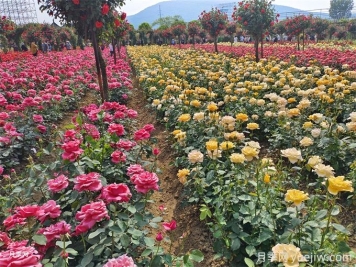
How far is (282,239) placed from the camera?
1.77 m

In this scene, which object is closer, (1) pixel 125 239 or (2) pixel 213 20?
(1) pixel 125 239

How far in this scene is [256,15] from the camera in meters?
11.8

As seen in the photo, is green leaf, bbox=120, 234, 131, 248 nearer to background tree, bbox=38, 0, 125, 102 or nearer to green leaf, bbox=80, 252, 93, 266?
green leaf, bbox=80, 252, 93, 266

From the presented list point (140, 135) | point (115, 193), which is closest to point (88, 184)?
point (115, 193)

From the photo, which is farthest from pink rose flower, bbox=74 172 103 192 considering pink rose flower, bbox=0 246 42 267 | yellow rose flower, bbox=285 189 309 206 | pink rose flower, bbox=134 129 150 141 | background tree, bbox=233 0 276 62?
background tree, bbox=233 0 276 62

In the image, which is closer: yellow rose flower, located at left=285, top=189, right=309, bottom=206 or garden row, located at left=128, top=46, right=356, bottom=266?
yellow rose flower, located at left=285, top=189, right=309, bottom=206

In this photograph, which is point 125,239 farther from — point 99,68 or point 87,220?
point 99,68

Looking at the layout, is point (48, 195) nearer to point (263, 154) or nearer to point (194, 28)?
point (263, 154)

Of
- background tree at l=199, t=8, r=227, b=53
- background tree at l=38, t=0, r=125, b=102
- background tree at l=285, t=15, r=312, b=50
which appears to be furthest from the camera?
background tree at l=199, t=8, r=227, b=53

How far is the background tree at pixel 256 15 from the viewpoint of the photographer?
11789 millimetres

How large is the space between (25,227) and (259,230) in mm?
1575

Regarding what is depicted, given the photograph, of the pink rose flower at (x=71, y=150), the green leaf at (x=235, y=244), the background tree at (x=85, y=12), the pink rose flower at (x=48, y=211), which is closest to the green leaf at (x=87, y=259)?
the pink rose flower at (x=48, y=211)

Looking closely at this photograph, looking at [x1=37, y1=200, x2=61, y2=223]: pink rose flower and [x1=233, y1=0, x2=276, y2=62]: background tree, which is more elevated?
[x1=233, y1=0, x2=276, y2=62]: background tree

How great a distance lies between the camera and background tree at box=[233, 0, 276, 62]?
11789mm
